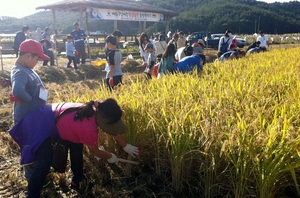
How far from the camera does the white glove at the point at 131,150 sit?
Answer: 251 centimetres

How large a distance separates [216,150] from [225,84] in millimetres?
1682

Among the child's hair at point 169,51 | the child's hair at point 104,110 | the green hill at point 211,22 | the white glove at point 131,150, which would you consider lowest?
the white glove at point 131,150

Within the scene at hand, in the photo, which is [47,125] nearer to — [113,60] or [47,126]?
[47,126]

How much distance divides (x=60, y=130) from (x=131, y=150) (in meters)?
0.62

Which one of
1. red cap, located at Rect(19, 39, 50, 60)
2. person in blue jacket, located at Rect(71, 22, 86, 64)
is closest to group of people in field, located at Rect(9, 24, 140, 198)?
red cap, located at Rect(19, 39, 50, 60)

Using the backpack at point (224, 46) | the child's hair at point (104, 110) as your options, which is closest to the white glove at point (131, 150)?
the child's hair at point (104, 110)

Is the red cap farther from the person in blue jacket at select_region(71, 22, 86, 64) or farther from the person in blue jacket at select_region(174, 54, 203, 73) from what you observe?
the person in blue jacket at select_region(71, 22, 86, 64)

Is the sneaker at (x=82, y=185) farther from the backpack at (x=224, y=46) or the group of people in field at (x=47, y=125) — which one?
the backpack at (x=224, y=46)

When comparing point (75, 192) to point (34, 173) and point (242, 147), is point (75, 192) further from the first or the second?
point (242, 147)

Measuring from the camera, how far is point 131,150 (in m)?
2.53

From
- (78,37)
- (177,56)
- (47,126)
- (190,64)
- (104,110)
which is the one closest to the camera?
(104,110)

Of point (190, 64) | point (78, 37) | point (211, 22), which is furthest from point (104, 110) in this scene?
point (211, 22)

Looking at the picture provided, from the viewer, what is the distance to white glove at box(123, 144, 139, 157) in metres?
2.51

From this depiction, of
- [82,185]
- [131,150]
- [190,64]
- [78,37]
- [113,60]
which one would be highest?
[78,37]
